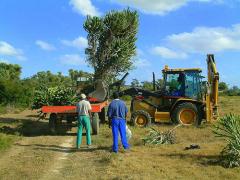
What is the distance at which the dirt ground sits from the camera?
410 inches

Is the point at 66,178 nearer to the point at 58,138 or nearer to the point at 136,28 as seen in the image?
the point at 58,138

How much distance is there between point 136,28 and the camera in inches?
1273

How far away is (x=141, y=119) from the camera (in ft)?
69.3

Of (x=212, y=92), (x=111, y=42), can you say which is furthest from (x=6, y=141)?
(x=111, y=42)

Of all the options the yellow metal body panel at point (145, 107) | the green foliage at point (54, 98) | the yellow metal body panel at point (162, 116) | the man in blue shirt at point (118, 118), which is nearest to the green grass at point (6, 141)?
the green foliage at point (54, 98)

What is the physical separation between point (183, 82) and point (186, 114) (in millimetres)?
1438

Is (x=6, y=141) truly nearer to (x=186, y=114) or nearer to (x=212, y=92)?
(x=186, y=114)

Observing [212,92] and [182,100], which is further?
[212,92]

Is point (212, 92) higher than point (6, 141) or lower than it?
higher

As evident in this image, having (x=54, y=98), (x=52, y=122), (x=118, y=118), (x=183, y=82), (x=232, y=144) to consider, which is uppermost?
(x=183, y=82)

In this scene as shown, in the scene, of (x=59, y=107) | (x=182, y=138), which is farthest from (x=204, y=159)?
(x=59, y=107)

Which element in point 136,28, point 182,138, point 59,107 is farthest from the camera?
point 136,28

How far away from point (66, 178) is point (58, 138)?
7093 mm

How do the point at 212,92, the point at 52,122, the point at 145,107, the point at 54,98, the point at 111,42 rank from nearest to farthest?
the point at 52,122 < the point at 54,98 < the point at 212,92 < the point at 145,107 < the point at 111,42
